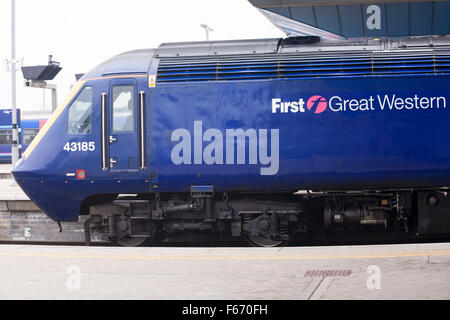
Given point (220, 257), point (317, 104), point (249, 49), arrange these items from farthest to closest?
1. point (249, 49)
2. point (317, 104)
3. point (220, 257)

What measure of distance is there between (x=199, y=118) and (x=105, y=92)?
1622mm

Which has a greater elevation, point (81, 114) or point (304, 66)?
point (304, 66)

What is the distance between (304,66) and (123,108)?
2.94 meters

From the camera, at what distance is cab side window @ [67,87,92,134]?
11438 millimetres

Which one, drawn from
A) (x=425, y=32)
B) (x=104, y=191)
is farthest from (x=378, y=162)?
(x=425, y=32)

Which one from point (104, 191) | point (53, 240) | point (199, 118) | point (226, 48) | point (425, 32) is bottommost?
point (53, 240)

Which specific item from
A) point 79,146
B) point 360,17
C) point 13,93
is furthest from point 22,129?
point 79,146

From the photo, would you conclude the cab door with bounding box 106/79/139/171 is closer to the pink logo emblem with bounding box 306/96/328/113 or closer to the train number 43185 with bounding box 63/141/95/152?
the train number 43185 with bounding box 63/141/95/152

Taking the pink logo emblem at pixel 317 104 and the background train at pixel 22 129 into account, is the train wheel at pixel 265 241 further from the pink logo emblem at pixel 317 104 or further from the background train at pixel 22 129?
the background train at pixel 22 129

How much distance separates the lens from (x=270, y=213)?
11258mm

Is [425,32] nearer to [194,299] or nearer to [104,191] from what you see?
[104,191]

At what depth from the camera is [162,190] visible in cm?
1119

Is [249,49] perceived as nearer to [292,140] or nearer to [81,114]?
[292,140]

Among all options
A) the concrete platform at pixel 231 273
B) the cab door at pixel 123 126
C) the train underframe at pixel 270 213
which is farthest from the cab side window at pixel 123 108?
the concrete platform at pixel 231 273
